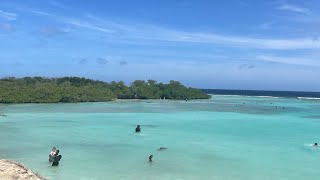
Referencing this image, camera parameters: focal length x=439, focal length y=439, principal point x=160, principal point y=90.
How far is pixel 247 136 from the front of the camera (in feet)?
94.1

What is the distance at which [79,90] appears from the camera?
6725 centimetres

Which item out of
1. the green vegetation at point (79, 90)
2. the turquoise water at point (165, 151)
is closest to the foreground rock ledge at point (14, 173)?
the turquoise water at point (165, 151)

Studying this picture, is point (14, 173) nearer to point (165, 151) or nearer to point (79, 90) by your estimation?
point (165, 151)

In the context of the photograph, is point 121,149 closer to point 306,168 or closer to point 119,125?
point 306,168

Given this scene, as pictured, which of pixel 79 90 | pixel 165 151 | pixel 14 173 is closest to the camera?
pixel 14 173

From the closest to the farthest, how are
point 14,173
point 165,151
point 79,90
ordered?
point 14,173 → point 165,151 → point 79,90

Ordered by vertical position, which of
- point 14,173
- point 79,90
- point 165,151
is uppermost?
point 79,90

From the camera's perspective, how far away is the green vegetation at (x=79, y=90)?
60.9m

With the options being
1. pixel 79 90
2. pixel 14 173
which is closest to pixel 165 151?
pixel 14 173

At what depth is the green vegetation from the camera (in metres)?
60.9

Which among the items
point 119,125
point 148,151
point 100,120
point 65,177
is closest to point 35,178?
point 65,177

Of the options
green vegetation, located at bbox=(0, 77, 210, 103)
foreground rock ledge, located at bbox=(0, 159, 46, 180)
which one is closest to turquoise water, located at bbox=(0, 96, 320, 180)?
foreground rock ledge, located at bbox=(0, 159, 46, 180)

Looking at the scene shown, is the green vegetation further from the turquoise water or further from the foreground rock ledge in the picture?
the foreground rock ledge

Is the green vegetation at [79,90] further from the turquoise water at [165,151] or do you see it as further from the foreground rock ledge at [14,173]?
the foreground rock ledge at [14,173]
